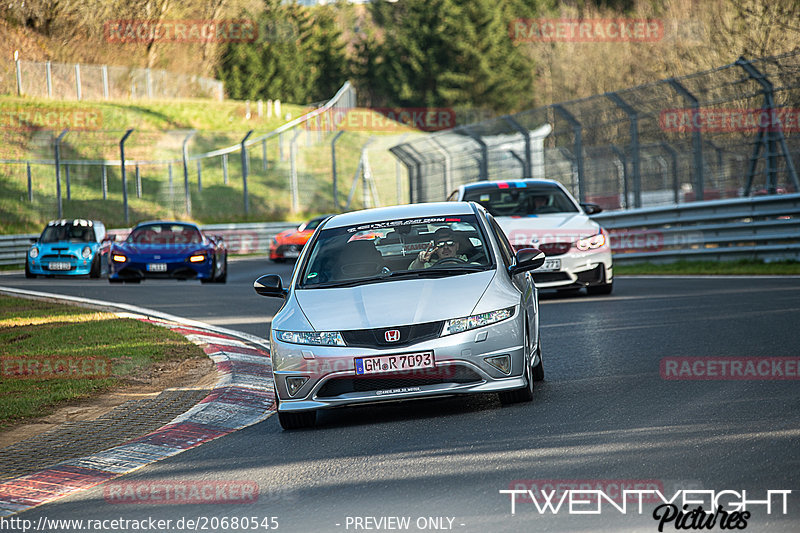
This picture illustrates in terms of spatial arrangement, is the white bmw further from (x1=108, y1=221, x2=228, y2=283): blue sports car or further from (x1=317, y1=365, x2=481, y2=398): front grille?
(x1=108, y1=221, x2=228, y2=283): blue sports car

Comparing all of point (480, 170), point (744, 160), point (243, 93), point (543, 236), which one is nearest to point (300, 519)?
point (543, 236)

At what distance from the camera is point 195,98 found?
64.9m

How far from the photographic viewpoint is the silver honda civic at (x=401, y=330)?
23.0 ft

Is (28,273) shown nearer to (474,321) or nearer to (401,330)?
(401,330)

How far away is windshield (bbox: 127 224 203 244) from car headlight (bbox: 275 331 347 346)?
14427 mm

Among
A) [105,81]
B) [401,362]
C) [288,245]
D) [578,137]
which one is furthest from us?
[105,81]

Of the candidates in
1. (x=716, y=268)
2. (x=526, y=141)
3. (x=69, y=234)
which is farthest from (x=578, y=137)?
(x=69, y=234)

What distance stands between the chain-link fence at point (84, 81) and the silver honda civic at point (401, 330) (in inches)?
1716

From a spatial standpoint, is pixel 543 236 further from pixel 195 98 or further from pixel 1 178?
pixel 195 98

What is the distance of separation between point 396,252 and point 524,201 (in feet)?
24.4

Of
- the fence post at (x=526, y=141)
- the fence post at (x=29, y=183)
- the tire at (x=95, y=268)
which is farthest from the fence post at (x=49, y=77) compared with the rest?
the fence post at (x=526, y=141)

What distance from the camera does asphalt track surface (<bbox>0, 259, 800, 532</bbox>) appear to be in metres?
5.01

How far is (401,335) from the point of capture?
22.9 feet

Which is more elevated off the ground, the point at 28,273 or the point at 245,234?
the point at 245,234
